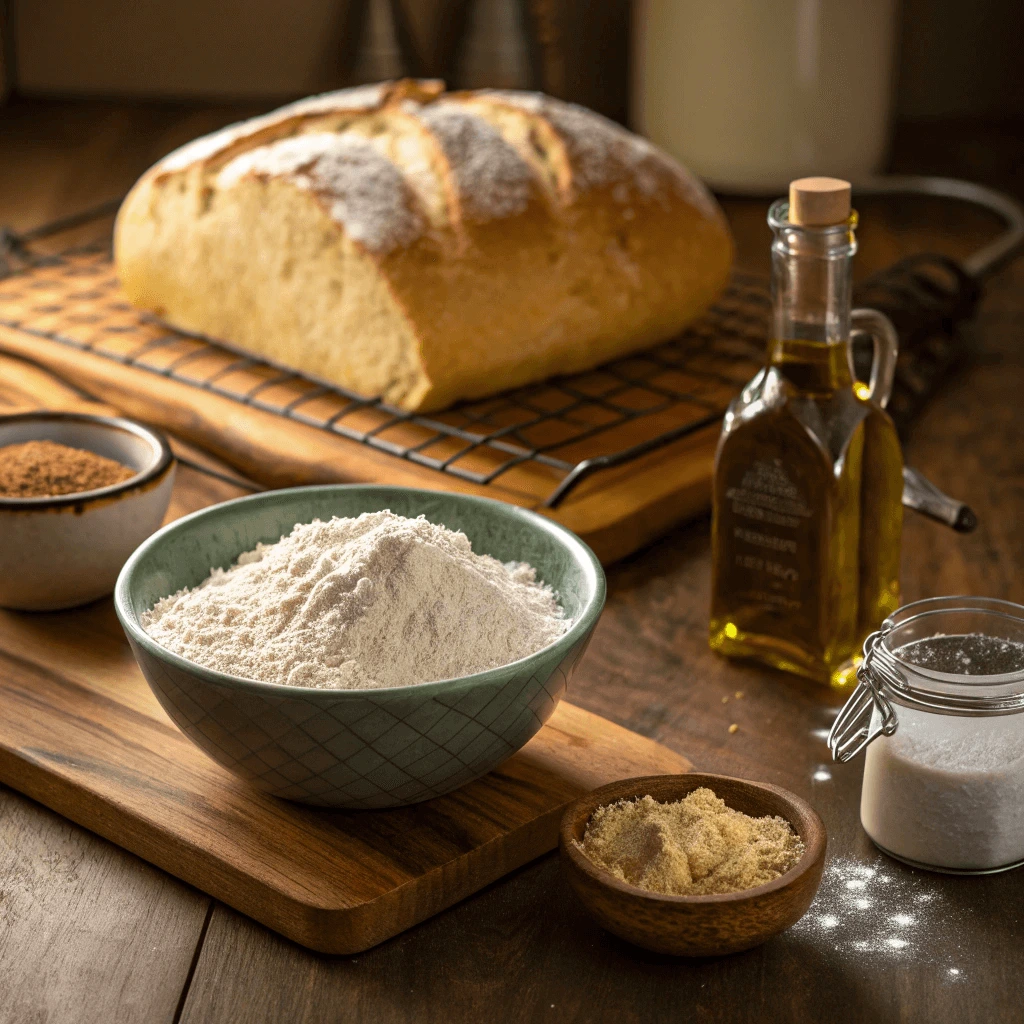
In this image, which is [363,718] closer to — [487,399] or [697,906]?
[697,906]

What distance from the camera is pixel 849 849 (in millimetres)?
763

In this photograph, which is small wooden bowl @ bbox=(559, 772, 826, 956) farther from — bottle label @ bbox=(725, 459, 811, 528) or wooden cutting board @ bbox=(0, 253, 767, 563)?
wooden cutting board @ bbox=(0, 253, 767, 563)

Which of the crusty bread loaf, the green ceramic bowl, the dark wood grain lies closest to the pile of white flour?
the green ceramic bowl

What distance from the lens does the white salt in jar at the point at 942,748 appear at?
28.1 inches

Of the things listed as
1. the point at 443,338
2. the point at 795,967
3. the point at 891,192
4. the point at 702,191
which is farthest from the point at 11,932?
the point at 891,192

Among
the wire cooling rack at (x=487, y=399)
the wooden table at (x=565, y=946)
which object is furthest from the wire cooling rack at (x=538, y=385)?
the wooden table at (x=565, y=946)

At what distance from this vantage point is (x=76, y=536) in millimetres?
962

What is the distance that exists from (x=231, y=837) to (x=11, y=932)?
12cm

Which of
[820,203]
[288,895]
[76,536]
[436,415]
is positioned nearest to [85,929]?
[288,895]

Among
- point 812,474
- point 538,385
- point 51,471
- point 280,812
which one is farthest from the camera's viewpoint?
point 538,385

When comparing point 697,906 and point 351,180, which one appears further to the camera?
point 351,180

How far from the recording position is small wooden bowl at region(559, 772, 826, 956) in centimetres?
63

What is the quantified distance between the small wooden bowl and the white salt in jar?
0.07m

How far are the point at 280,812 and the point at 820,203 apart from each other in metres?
0.47
